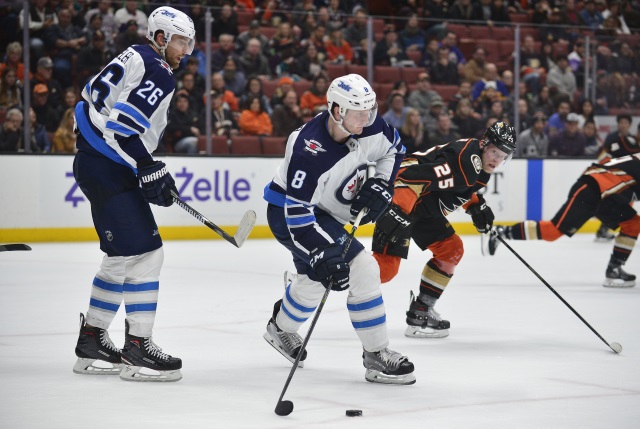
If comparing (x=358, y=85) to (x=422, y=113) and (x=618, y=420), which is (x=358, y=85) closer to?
(x=618, y=420)

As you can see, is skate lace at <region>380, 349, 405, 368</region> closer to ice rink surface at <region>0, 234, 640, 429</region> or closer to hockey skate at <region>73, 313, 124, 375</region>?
ice rink surface at <region>0, 234, 640, 429</region>

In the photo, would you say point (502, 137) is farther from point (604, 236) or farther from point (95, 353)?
point (604, 236)

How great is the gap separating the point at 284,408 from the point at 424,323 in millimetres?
1925

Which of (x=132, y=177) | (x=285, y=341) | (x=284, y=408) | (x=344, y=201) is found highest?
(x=132, y=177)

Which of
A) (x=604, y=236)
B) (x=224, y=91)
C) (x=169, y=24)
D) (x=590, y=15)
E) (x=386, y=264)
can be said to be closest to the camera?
(x=169, y=24)

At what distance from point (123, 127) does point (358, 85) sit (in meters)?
0.89

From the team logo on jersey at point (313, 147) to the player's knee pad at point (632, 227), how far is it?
3.96m

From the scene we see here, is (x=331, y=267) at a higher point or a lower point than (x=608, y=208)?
higher

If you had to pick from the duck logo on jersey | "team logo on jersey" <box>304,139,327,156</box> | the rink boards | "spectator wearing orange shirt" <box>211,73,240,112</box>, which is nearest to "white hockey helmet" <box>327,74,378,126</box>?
"team logo on jersey" <box>304,139,327,156</box>

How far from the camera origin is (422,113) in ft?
36.4

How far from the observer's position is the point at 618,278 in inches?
284

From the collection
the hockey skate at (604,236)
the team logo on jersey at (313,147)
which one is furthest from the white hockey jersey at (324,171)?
the hockey skate at (604,236)

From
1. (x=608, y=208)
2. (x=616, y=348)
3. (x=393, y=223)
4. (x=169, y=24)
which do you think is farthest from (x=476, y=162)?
(x=608, y=208)

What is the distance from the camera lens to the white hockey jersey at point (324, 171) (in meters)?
3.92
